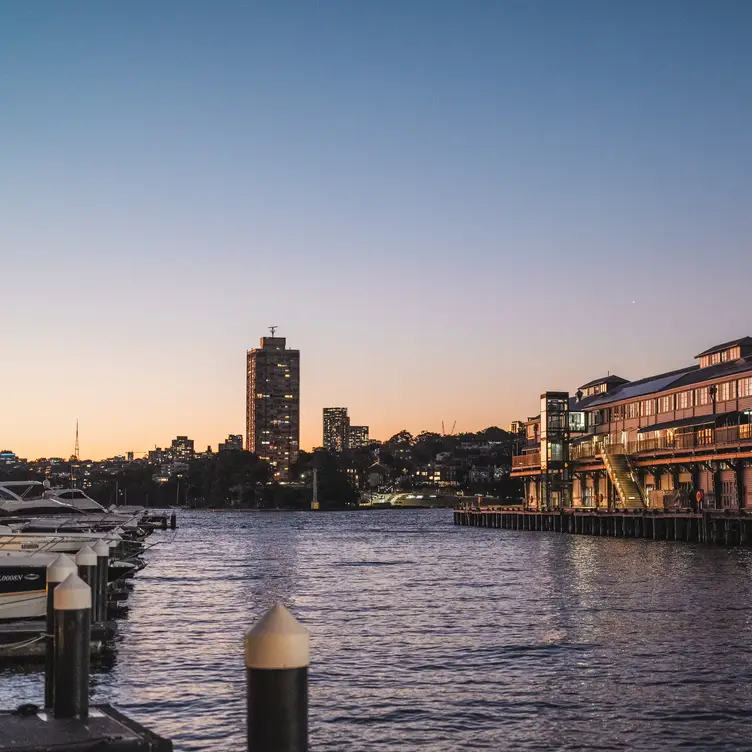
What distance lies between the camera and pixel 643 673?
89.5 ft

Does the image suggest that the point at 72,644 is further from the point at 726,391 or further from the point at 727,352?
the point at 727,352

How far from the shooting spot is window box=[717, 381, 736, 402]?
95062 mm

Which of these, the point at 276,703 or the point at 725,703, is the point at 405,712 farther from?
the point at 276,703

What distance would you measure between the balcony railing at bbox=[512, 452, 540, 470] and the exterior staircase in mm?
23970

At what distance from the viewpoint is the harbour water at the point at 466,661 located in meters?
21.4

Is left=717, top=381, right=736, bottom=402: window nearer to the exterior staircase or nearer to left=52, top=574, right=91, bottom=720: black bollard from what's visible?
the exterior staircase

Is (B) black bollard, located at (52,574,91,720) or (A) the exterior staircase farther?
(A) the exterior staircase

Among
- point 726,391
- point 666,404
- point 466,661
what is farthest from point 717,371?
point 466,661

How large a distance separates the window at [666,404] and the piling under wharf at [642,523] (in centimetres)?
1167

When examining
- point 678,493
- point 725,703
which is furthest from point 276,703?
point 678,493

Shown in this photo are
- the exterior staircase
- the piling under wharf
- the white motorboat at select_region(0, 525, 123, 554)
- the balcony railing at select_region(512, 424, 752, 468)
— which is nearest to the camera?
the white motorboat at select_region(0, 525, 123, 554)

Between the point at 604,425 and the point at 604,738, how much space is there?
10708cm

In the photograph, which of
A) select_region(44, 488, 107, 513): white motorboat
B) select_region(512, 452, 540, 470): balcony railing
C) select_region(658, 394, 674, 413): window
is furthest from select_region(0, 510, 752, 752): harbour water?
select_region(512, 452, 540, 470): balcony railing

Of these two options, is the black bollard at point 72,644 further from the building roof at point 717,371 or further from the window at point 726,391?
the window at point 726,391
